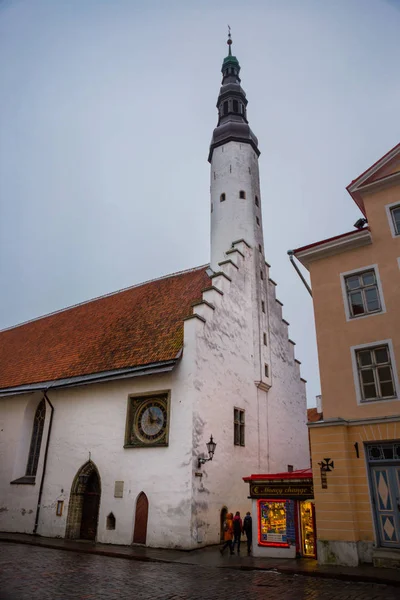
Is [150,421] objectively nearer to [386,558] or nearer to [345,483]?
[345,483]

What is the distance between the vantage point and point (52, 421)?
19.1 meters

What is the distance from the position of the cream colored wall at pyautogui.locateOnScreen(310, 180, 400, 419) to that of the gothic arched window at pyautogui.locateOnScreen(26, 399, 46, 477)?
13660 mm

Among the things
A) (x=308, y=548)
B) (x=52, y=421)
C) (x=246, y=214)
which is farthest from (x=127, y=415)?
(x=246, y=214)

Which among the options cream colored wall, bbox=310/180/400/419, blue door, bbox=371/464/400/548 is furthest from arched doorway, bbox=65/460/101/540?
blue door, bbox=371/464/400/548

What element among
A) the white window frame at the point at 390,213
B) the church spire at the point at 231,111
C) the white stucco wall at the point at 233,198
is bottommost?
the white window frame at the point at 390,213

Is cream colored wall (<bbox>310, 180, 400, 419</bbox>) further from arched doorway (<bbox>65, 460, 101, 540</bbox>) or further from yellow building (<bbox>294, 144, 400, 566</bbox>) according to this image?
arched doorway (<bbox>65, 460, 101, 540</bbox>)

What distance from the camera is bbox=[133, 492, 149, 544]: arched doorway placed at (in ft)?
48.5

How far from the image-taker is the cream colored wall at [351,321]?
1204cm

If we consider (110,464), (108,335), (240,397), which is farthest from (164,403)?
(108,335)

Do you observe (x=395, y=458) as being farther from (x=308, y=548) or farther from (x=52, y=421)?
(x=52, y=421)

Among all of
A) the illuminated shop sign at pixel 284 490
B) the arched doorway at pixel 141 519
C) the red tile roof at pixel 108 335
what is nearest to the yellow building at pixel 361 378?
the illuminated shop sign at pixel 284 490

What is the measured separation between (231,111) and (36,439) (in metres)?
21.6

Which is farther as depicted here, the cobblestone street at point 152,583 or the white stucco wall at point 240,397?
the white stucco wall at point 240,397

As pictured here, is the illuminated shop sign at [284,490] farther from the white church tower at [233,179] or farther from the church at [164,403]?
the white church tower at [233,179]
